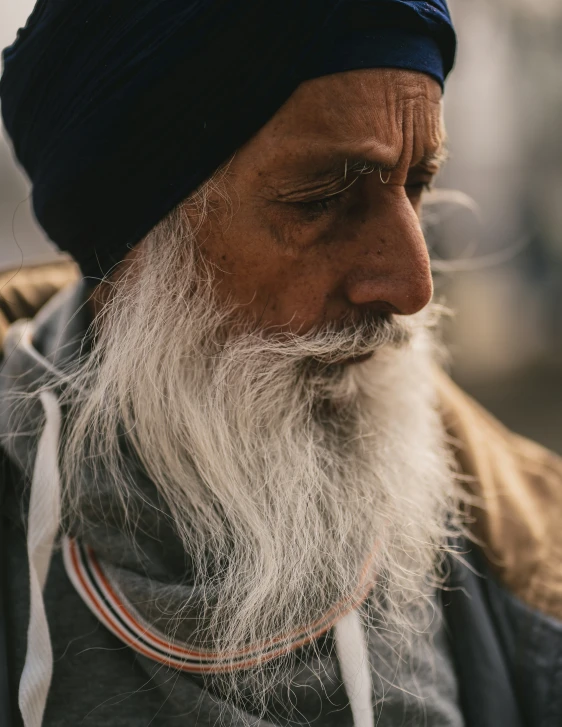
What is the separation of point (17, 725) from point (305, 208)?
101 centimetres

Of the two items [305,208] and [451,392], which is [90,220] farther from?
[451,392]

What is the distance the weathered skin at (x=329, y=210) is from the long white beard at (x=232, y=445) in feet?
0.21

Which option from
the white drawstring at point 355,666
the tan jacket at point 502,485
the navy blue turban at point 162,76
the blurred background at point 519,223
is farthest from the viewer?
the blurred background at point 519,223

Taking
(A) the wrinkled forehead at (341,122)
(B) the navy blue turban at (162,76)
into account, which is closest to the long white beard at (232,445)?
(B) the navy blue turban at (162,76)

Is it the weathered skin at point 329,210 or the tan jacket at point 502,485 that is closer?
the weathered skin at point 329,210

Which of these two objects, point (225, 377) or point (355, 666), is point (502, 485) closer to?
point (355, 666)

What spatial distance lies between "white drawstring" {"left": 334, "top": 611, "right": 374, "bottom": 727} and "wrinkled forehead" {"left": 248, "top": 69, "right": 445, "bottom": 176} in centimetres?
84

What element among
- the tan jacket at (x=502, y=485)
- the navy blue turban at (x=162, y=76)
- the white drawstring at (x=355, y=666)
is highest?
the navy blue turban at (x=162, y=76)

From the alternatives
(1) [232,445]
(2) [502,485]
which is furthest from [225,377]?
(2) [502,485]

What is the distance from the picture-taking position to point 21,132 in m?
1.33

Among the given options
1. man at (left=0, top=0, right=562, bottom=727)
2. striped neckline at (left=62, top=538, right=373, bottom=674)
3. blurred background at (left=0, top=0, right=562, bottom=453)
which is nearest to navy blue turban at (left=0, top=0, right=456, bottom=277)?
man at (left=0, top=0, right=562, bottom=727)

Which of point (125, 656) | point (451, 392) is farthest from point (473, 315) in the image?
point (125, 656)

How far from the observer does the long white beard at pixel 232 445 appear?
1.23m

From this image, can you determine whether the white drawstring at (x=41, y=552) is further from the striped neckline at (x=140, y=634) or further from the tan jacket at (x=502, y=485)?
the tan jacket at (x=502, y=485)
